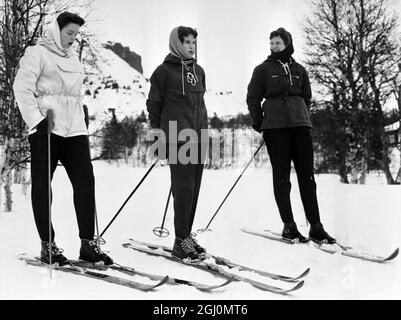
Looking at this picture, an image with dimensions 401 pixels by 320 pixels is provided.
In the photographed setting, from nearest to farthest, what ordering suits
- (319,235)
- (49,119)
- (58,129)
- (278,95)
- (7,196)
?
(49,119), (58,129), (319,235), (278,95), (7,196)

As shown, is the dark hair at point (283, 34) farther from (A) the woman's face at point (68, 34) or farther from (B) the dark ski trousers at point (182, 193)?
(A) the woman's face at point (68, 34)

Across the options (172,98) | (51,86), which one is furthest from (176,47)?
(51,86)

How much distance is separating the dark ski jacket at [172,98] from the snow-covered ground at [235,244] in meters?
1.08

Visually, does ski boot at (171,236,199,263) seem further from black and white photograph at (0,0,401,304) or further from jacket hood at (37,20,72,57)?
jacket hood at (37,20,72,57)

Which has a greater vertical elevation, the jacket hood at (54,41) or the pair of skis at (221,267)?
→ the jacket hood at (54,41)

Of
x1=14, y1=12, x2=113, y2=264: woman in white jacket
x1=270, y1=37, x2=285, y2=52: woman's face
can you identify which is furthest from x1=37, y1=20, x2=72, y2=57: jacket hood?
x1=270, y1=37, x2=285, y2=52: woman's face

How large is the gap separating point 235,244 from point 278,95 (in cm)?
142

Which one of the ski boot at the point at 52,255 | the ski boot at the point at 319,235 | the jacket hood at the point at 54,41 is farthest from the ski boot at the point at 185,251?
the jacket hood at the point at 54,41

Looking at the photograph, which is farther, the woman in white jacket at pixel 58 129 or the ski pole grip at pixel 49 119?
the woman in white jacket at pixel 58 129

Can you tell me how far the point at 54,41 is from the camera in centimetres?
306

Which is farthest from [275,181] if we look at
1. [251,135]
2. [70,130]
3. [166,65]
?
[251,135]

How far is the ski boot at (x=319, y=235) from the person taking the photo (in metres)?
3.62

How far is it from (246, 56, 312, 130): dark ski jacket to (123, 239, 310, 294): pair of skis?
1.39 metres

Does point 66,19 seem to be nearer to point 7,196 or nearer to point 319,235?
point 319,235
